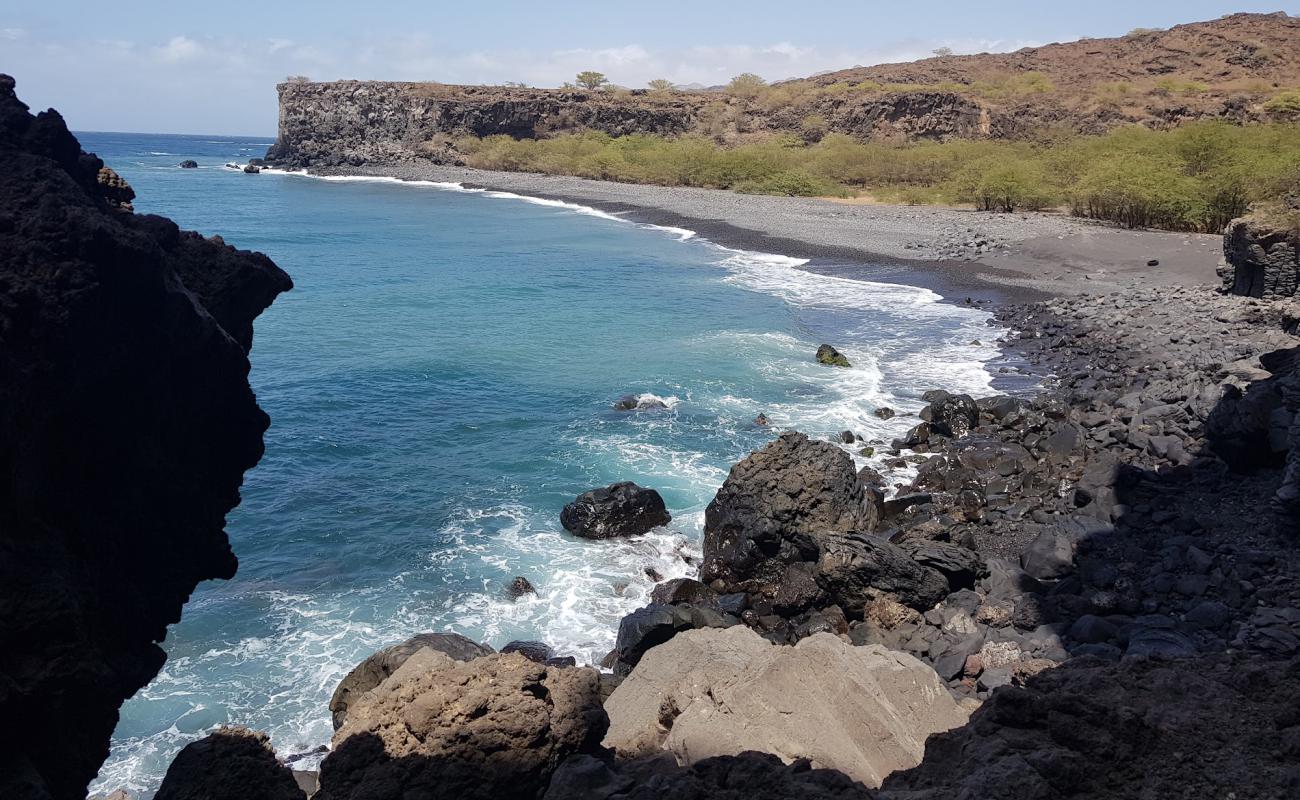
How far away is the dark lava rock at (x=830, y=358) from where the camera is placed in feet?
80.9

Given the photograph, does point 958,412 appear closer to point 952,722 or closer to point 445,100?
point 952,722

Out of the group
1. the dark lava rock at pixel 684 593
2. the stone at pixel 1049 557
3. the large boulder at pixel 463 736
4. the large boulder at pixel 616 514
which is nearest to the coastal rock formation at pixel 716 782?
the large boulder at pixel 463 736

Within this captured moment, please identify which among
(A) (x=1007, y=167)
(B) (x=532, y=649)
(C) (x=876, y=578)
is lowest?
(B) (x=532, y=649)

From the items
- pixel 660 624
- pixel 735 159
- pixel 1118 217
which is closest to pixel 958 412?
pixel 660 624

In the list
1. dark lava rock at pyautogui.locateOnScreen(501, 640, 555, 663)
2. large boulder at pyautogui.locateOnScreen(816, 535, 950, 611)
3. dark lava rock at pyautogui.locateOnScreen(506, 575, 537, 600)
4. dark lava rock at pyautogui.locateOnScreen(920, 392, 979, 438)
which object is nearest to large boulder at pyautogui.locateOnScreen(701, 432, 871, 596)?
large boulder at pyautogui.locateOnScreen(816, 535, 950, 611)

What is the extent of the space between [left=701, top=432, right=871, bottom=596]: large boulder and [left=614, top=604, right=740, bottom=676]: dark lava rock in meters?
1.95

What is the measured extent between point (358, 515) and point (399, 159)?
98.0 metres

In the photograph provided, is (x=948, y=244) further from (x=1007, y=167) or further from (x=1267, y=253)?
(x=1267, y=253)

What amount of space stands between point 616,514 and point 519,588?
8.11 ft

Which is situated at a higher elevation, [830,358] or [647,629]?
[830,358]

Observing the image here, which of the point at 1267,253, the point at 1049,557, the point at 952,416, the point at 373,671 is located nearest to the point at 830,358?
the point at 952,416

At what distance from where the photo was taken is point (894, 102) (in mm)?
86250

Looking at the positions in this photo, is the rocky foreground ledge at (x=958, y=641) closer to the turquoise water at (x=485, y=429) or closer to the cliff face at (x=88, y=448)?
the cliff face at (x=88, y=448)

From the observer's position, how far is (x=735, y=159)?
71250 millimetres
